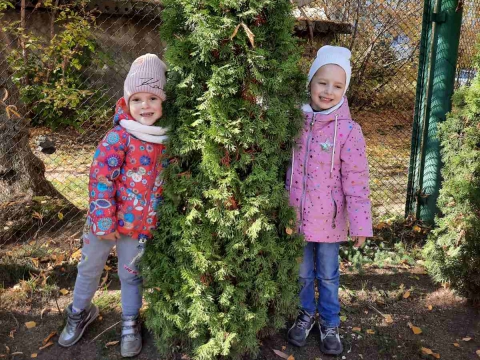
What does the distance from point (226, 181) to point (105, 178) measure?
661 mm

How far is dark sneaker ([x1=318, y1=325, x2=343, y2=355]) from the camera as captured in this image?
2.69 metres

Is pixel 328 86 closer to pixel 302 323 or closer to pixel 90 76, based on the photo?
pixel 302 323

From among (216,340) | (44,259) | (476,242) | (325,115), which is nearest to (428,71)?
(476,242)

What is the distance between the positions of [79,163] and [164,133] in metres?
3.76

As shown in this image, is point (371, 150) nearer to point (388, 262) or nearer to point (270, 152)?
point (388, 262)

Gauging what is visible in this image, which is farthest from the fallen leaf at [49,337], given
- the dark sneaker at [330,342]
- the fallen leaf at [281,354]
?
the dark sneaker at [330,342]

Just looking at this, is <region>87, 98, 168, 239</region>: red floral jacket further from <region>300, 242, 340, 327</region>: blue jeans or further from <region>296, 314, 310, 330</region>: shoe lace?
<region>296, 314, 310, 330</region>: shoe lace

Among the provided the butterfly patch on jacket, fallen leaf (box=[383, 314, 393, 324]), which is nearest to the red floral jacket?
the butterfly patch on jacket

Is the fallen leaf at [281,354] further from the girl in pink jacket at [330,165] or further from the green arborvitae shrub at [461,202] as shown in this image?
the green arborvitae shrub at [461,202]

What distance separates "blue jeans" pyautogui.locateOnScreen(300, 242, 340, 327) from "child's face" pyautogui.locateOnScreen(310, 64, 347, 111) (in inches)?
33.6

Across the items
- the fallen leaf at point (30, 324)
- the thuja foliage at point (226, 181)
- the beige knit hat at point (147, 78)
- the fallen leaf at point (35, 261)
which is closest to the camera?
the thuja foliage at point (226, 181)

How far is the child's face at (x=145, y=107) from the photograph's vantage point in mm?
2268

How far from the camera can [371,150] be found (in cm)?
747

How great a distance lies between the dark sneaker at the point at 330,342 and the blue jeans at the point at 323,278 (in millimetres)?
37
